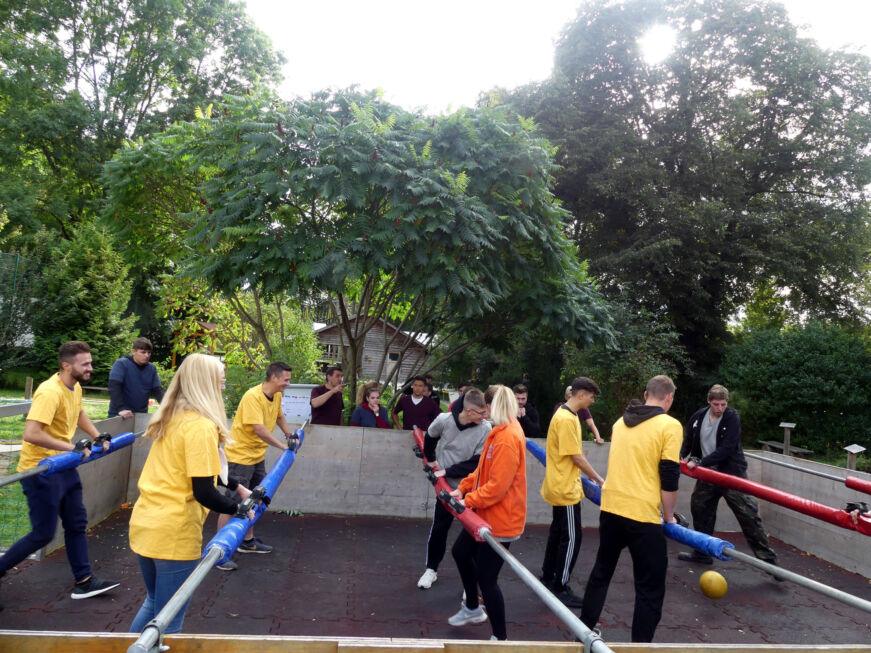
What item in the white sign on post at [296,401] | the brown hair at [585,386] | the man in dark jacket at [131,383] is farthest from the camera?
the white sign on post at [296,401]

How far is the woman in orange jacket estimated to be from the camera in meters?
4.51

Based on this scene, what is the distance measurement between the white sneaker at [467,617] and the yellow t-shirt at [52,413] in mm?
3236

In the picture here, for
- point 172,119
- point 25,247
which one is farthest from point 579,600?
point 172,119

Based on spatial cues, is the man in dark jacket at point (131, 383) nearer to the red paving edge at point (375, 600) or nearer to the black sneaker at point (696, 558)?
the red paving edge at point (375, 600)

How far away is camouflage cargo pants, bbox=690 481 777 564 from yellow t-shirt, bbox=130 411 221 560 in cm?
573

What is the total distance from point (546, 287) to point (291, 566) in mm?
5730

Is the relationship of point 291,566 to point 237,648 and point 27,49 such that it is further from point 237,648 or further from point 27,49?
point 27,49

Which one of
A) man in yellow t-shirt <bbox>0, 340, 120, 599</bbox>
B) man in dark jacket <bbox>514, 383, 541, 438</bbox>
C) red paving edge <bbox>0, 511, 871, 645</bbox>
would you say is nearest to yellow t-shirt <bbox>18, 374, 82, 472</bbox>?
man in yellow t-shirt <bbox>0, 340, 120, 599</bbox>

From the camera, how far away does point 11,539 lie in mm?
6348

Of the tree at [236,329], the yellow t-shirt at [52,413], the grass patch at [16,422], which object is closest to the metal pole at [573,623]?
the yellow t-shirt at [52,413]

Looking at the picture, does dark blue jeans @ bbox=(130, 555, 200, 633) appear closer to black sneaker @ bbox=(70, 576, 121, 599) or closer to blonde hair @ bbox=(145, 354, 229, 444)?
blonde hair @ bbox=(145, 354, 229, 444)

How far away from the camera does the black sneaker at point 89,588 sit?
510 centimetres

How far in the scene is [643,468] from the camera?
14.0ft

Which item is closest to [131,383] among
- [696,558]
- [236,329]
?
[696,558]
